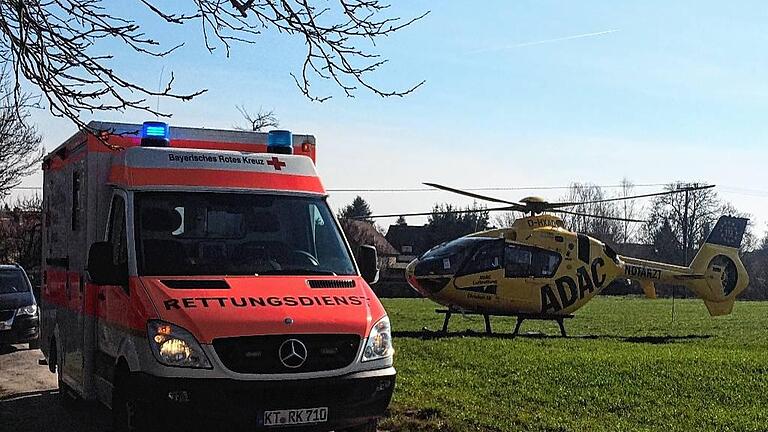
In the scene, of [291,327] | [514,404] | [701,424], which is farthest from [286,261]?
[701,424]

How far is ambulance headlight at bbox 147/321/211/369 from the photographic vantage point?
6859 mm

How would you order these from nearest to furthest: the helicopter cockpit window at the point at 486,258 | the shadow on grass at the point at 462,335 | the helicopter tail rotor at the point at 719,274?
the shadow on grass at the point at 462,335
the helicopter cockpit window at the point at 486,258
the helicopter tail rotor at the point at 719,274

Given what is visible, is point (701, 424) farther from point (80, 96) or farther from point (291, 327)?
point (80, 96)

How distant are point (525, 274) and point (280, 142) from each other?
14.7m

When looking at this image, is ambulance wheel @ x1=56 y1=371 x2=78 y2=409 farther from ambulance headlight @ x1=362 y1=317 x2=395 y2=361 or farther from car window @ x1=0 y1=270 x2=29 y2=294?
car window @ x1=0 y1=270 x2=29 y2=294

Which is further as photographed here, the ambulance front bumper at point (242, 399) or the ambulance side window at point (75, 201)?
the ambulance side window at point (75, 201)

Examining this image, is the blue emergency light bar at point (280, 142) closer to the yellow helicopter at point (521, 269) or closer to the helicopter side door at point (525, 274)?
the yellow helicopter at point (521, 269)

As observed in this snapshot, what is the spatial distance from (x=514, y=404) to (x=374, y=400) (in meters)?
3.75

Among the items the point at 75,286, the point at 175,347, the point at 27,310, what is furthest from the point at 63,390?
the point at 27,310

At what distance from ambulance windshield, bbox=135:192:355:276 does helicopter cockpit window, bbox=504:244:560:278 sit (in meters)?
14.7

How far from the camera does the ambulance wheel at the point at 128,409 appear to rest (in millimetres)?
6992

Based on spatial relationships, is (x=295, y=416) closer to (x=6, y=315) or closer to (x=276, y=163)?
(x=276, y=163)

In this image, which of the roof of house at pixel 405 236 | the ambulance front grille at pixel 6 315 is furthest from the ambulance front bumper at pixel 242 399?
the roof of house at pixel 405 236

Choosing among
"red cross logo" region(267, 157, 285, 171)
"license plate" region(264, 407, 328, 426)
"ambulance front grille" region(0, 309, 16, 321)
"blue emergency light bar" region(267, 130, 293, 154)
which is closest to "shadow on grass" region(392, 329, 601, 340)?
"ambulance front grille" region(0, 309, 16, 321)
